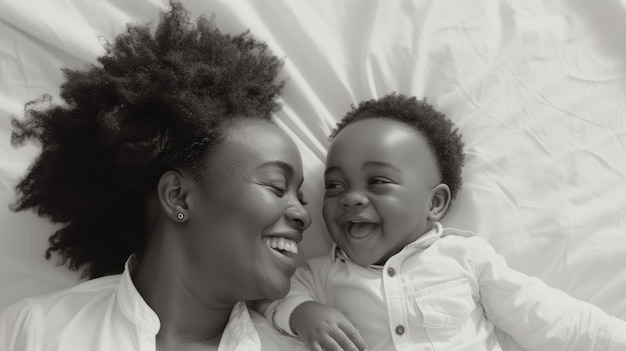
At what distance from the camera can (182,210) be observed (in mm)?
1508

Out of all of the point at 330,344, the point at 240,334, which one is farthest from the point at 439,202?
the point at 240,334

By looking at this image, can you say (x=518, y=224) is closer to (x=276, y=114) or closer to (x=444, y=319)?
(x=444, y=319)

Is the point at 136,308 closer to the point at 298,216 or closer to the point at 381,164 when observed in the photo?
the point at 298,216

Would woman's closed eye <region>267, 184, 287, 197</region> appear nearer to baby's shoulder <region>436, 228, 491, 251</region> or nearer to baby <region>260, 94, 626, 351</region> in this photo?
baby <region>260, 94, 626, 351</region>

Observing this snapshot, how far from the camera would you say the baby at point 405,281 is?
154 cm

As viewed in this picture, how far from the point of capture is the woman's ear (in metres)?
1.52

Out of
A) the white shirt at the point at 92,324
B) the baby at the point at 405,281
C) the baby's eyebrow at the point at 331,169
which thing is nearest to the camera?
the white shirt at the point at 92,324

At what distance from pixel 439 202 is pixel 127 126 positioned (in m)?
0.75

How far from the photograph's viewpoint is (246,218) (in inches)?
A: 57.2

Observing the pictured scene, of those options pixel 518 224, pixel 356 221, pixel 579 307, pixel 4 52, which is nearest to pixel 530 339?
pixel 579 307

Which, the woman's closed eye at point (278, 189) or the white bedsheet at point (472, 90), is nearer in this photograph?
the woman's closed eye at point (278, 189)

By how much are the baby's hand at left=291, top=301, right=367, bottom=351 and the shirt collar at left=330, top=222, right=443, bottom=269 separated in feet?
0.54

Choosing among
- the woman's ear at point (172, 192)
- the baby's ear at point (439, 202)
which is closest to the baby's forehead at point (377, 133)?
the baby's ear at point (439, 202)

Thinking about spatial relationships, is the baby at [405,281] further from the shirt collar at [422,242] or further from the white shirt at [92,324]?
the white shirt at [92,324]
